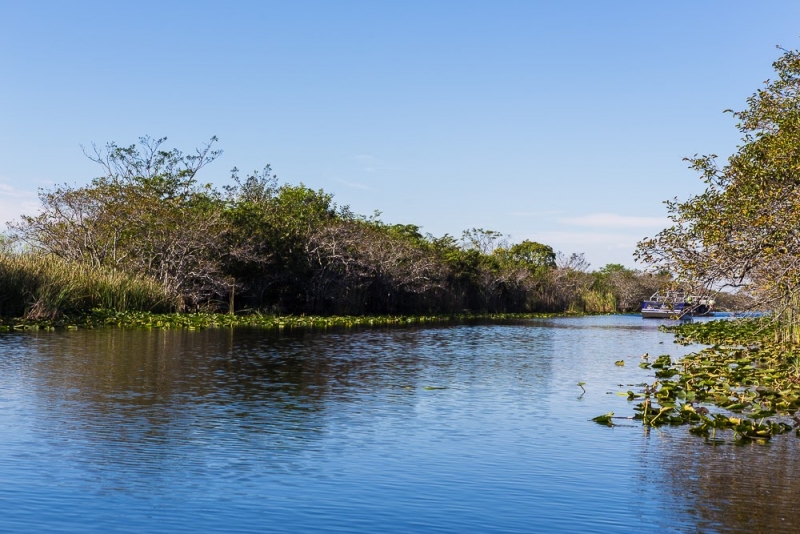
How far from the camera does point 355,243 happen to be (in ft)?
166

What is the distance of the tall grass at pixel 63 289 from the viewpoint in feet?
109

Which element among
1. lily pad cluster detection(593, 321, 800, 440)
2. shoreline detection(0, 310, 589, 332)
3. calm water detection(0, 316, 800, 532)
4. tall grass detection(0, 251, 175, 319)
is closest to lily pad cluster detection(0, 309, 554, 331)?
shoreline detection(0, 310, 589, 332)

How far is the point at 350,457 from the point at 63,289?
26299 millimetres

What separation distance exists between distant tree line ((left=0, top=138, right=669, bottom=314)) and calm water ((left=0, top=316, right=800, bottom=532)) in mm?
18208

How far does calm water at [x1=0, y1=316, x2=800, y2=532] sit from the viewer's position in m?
8.27

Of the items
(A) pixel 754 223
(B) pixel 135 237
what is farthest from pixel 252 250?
(A) pixel 754 223

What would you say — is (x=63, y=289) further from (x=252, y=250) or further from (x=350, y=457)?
(x=350, y=457)

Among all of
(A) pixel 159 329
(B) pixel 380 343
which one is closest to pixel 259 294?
(A) pixel 159 329

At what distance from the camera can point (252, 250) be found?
44.0m

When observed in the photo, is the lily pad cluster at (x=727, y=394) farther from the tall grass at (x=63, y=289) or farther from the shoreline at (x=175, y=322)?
the tall grass at (x=63, y=289)

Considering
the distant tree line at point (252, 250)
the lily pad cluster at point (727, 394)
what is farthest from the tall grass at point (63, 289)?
the lily pad cluster at point (727, 394)

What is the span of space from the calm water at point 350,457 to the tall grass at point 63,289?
1367 centimetres

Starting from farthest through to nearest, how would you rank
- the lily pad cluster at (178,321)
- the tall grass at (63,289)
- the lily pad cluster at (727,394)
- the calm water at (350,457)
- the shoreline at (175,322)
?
1. the tall grass at (63,289)
2. the lily pad cluster at (178,321)
3. the shoreline at (175,322)
4. the lily pad cluster at (727,394)
5. the calm water at (350,457)

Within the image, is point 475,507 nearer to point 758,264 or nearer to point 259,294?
point 758,264
